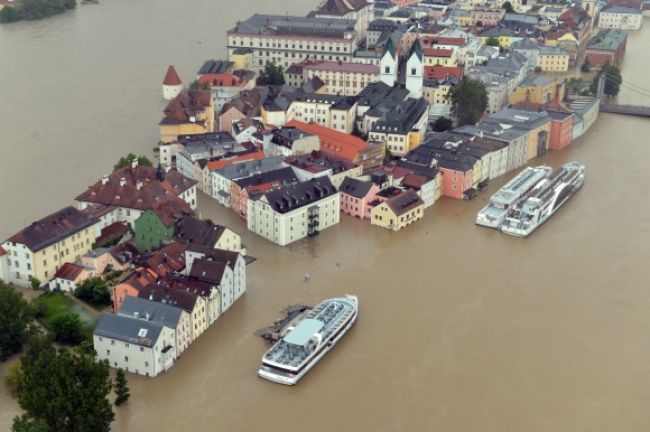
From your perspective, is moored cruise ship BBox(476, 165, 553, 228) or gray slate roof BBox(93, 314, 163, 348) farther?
moored cruise ship BBox(476, 165, 553, 228)

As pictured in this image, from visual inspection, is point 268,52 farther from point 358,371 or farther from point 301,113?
point 358,371

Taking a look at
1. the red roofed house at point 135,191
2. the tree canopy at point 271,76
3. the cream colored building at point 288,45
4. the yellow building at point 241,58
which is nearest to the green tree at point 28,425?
the red roofed house at point 135,191

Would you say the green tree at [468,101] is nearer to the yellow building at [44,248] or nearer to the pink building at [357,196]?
the pink building at [357,196]

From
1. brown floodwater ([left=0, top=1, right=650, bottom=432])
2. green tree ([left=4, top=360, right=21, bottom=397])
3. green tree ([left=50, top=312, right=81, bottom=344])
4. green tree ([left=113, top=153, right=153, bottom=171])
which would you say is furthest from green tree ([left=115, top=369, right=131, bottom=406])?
green tree ([left=113, top=153, right=153, bottom=171])

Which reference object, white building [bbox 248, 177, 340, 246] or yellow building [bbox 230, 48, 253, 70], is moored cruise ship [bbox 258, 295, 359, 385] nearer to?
white building [bbox 248, 177, 340, 246]

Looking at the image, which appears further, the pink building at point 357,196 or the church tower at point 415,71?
the church tower at point 415,71

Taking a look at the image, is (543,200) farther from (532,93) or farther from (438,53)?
(438,53)
